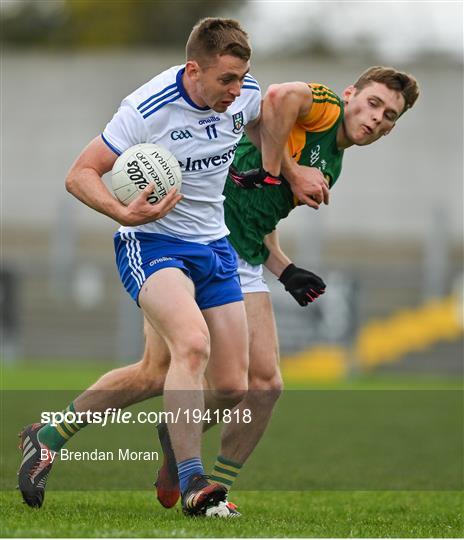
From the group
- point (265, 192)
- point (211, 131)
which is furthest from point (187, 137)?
point (265, 192)

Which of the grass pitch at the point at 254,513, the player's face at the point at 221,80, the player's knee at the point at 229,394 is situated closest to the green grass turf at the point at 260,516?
the grass pitch at the point at 254,513

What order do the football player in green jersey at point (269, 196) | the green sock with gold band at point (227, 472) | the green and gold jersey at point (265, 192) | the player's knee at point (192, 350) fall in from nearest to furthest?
the player's knee at point (192, 350) < the football player in green jersey at point (269, 196) < the green sock with gold band at point (227, 472) < the green and gold jersey at point (265, 192)

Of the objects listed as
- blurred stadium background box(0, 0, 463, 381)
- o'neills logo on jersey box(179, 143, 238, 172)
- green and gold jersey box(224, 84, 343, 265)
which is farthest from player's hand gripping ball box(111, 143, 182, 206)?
blurred stadium background box(0, 0, 463, 381)

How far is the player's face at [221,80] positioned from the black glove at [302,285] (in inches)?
50.8

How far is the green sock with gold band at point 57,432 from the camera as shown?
624 cm

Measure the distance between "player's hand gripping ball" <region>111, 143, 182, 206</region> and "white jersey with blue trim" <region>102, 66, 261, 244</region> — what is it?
0.27 ft

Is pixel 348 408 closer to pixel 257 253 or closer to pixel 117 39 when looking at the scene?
pixel 257 253

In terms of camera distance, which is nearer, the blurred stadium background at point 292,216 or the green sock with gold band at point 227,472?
the green sock with gold band at point 227,472

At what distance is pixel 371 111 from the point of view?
6.44m

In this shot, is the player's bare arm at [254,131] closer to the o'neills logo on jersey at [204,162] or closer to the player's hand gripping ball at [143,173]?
the o'neills logo on jersey at [204,162]

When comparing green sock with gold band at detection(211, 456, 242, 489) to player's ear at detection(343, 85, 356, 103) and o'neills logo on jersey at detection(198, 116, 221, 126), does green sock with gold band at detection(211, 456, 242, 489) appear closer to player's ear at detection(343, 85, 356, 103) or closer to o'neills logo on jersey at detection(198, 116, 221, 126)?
o'neills logo on jersey at detection(198, 116, 221, 126)

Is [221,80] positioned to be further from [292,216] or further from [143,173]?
[292,216]

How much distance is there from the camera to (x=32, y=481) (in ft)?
19.8

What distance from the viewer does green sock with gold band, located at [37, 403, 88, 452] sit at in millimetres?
6238
